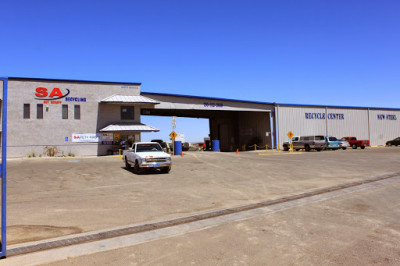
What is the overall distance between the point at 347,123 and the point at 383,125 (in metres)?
8.70

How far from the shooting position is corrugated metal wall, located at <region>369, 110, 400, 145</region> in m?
50.0

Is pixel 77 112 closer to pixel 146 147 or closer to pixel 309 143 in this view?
pixel 146 147

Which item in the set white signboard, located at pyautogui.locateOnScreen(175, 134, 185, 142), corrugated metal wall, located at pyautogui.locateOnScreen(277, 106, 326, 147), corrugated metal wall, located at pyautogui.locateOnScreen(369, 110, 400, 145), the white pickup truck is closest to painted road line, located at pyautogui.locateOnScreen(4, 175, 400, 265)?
the white pickup truck

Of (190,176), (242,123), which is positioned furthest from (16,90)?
(242,123)

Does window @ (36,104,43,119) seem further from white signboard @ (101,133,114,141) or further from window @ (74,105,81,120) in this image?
white signboard @ (101,133,114,141)

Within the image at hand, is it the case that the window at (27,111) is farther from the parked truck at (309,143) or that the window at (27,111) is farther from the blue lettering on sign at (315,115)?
the blue lettering on sign at (315,115)

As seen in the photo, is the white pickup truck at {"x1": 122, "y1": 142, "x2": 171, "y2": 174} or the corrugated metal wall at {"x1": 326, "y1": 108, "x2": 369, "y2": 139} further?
the corrugated metal wall at {"x1": 326, "y1": 108, "x2": 369, "y2": 139}

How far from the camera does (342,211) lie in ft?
24.0

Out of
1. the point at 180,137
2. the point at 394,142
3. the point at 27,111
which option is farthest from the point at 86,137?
the point at 394,142

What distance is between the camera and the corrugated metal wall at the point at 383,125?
50.0 metres

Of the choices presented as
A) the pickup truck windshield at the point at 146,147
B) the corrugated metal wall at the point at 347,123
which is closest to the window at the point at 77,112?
the pickup truck windshield at the point at 146,147

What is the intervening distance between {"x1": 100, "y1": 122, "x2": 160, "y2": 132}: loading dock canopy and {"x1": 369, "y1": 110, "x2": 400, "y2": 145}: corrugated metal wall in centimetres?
3916

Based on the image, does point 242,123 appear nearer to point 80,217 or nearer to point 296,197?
point 296,197

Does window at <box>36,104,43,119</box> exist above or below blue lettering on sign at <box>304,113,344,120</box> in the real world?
below
